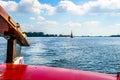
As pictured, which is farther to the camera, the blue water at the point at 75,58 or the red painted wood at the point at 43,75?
the blue water at the point at 75,58

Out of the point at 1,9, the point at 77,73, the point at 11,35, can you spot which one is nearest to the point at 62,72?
the point at 77,73

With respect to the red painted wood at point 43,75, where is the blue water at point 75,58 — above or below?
below

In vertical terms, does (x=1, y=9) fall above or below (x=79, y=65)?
above

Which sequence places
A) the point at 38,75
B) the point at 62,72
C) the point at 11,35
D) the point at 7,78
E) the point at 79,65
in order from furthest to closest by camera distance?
the point at 79,65 < the point at 11,35 < the point at 62,72 < the point at 38,75 < the point at 7,78

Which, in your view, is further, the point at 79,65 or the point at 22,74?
the point at 79,65

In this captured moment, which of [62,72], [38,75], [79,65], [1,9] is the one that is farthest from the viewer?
[79,65]

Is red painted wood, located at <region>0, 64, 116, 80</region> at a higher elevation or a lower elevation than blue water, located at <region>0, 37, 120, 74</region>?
higher

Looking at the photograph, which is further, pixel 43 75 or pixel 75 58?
pixel 75 58

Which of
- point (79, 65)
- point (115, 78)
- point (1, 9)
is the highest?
point (1, 9)

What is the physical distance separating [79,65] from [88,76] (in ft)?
82.3

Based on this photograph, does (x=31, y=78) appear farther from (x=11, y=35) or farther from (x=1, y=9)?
(x=11, y=35)

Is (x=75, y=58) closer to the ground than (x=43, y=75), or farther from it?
closer to the ground

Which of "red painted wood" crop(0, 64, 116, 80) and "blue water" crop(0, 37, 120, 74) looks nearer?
"red painted wood" crop(0, 64, 116, 80)

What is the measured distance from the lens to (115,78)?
3971 millimetres
